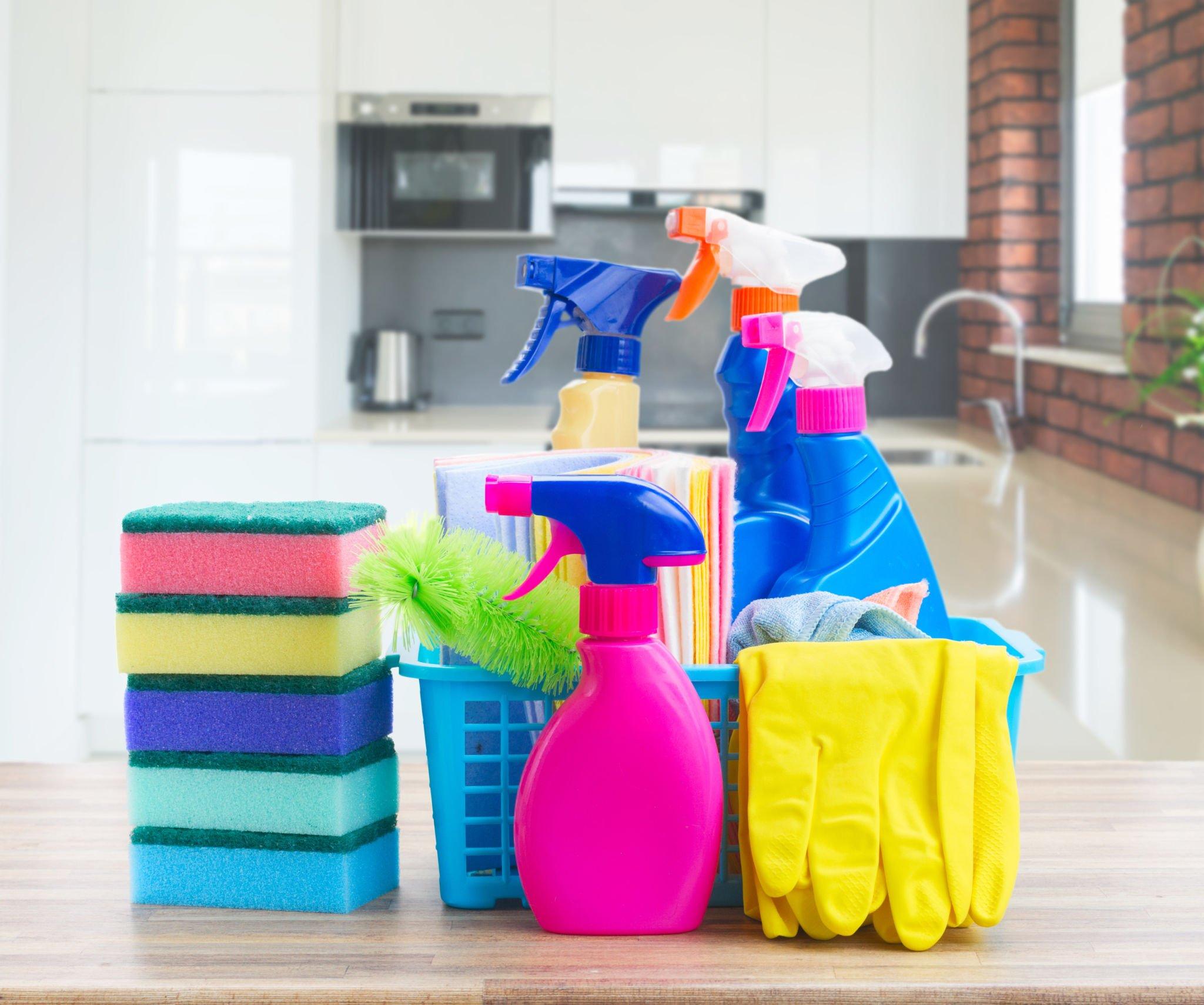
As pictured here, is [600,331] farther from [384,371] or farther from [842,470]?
[384,371]

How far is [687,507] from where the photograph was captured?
573 millimetres

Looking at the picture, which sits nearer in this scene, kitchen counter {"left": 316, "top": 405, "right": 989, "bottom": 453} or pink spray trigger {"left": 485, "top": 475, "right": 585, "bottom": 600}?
pink spray trigger {"left": 485, "top": 475, "right": 585, "bottom": 600}

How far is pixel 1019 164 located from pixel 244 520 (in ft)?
10.8

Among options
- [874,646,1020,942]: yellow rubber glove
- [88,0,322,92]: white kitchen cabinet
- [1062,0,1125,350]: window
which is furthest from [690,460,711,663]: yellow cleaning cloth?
[1062,0,1125,350]: window

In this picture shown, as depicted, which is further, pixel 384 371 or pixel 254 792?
pixel 384 371

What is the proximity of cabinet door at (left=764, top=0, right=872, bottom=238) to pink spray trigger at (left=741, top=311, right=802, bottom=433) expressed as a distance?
2.62 m

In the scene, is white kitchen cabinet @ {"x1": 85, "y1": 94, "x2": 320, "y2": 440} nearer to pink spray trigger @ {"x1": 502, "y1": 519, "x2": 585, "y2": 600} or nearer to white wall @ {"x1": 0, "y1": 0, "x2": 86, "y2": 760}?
white wall @ {"x1": 0, "y1": 0, "x2": 86, "y2": 760}

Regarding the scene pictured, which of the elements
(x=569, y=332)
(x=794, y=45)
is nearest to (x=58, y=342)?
(x=569, y=332)

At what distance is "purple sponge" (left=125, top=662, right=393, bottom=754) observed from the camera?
1.80 ft

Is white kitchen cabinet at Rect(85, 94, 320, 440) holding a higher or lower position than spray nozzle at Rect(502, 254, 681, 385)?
higher

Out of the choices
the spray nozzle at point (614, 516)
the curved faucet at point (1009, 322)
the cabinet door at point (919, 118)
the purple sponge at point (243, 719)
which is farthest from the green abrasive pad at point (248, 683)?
the cabinet door at point (919, 118)

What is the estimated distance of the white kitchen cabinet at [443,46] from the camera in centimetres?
313

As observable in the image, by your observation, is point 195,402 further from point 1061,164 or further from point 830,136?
point 1061,164

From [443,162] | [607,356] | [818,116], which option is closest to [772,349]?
[607,356]
